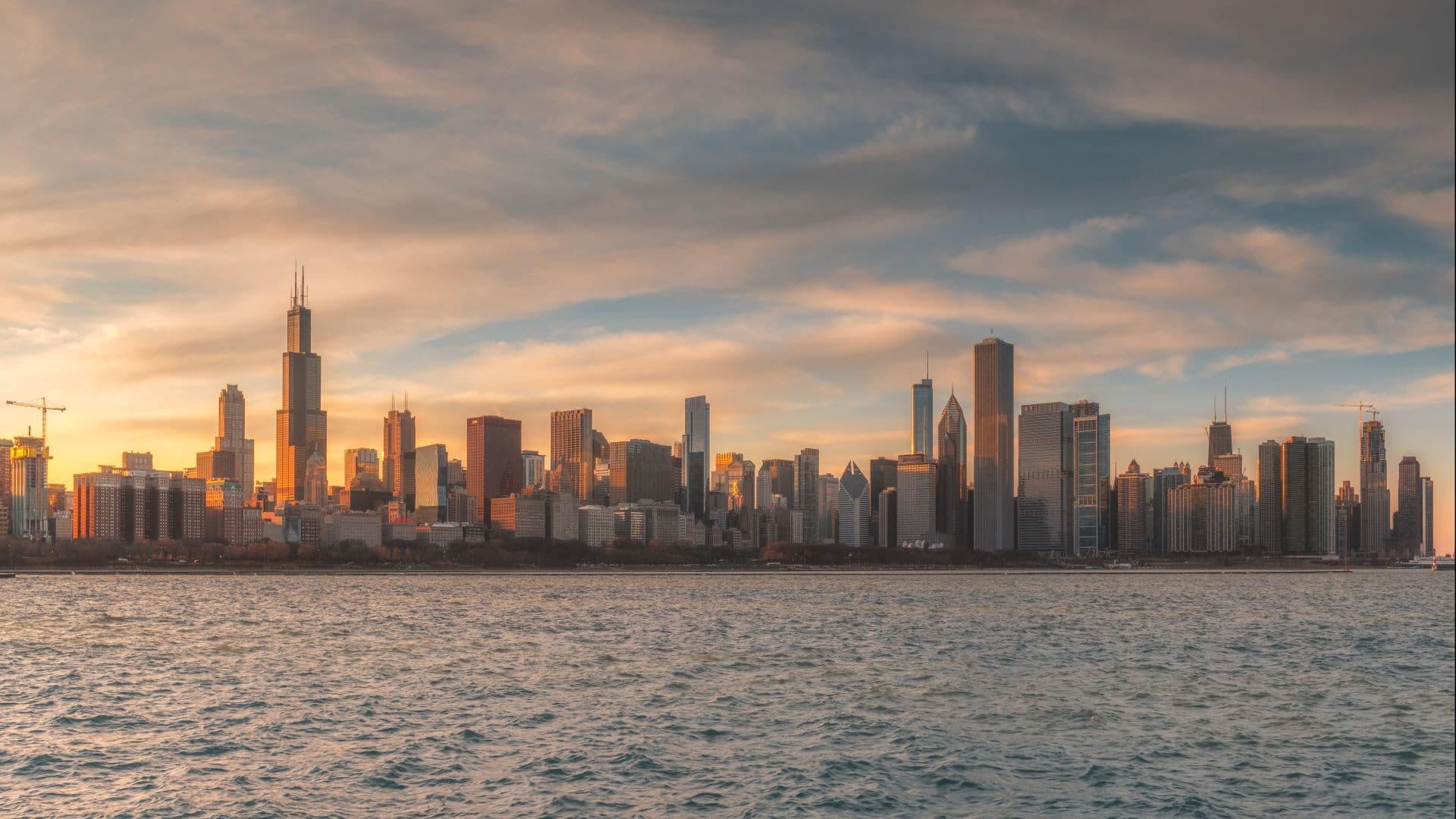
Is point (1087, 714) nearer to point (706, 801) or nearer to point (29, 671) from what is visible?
point (706, 801)

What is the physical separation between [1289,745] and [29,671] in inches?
2662

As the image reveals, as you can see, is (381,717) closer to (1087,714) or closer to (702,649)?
(1087,714)

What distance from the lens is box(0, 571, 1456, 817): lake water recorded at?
36469 mm

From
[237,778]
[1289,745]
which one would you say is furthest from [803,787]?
[1289,745]

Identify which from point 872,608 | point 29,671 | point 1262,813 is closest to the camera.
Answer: point 1262,813

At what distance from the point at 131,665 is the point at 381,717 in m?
30.8

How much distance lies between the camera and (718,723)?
49.9 meters

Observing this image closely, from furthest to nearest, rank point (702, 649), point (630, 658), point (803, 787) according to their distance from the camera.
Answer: point (702, 649), point (630, 658), point (803, 787)

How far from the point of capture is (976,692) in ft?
199

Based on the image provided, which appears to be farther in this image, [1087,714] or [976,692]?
[976,692]

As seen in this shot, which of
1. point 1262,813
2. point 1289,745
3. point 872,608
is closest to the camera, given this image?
point 1262,813

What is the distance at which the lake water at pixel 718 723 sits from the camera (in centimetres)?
3647

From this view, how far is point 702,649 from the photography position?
280ft

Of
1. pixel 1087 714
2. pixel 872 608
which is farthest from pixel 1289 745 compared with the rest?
pixel 872 608
